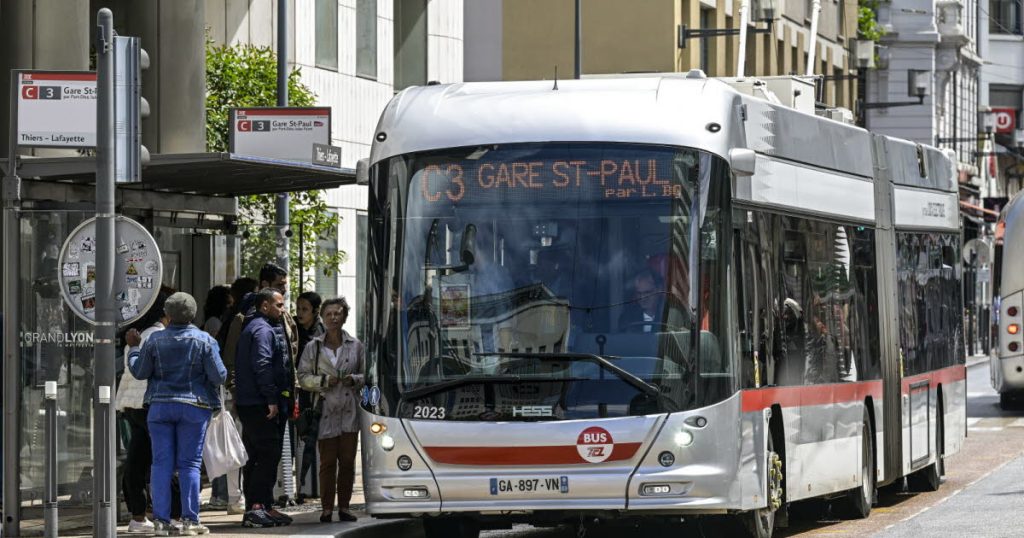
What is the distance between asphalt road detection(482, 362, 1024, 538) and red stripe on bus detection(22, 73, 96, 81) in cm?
438

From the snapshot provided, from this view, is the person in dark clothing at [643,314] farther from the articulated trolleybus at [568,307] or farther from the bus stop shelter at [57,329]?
the bus stop shelter at [57,329]

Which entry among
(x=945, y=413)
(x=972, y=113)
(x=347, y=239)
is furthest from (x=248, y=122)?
(x=972, y=113)

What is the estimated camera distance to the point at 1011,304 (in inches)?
1264

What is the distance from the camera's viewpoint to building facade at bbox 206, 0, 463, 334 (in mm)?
29797

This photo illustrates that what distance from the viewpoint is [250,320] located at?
15.3 meters

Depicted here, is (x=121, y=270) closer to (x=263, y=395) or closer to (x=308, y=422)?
(x=263, y=395)

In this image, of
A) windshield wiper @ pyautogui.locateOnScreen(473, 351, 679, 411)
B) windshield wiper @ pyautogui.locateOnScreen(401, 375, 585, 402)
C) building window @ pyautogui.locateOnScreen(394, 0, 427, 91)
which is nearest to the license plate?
→ windshield wiper @ pyautogui.locateOnScreen(401, 375, 585, 402)

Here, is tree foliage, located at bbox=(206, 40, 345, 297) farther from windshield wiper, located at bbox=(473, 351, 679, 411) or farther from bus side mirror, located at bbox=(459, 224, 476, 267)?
windshield wiper, located at bbox=(473, 351, 679, 411)

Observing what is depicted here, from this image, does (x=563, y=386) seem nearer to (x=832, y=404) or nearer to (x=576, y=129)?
(x=576, y=129)

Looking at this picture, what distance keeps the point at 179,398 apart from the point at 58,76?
2266 millimetres

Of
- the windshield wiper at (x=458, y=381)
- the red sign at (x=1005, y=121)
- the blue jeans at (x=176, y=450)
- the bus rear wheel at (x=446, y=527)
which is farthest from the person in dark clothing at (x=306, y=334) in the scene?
the red sign at (x=1005, y=121)

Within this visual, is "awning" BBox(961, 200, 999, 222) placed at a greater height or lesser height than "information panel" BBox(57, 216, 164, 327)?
greater

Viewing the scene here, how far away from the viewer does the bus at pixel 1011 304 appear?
104 feet

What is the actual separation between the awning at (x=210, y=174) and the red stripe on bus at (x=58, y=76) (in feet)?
2.06
